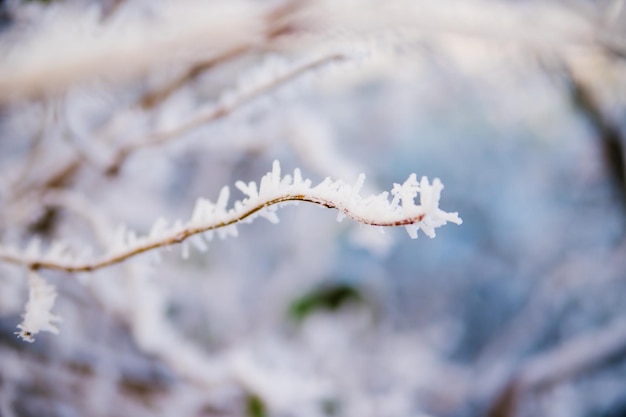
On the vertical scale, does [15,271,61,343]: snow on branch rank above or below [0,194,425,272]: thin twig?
below

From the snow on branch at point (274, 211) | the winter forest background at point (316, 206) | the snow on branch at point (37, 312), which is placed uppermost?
the winter forest background at point (316, 206)

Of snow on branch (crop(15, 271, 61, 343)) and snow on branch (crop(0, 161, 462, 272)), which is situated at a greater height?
snow on branch (crop(0, 161, 462, 272))

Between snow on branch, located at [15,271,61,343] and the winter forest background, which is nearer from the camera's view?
snow on branch, located at [15,271,61,343]

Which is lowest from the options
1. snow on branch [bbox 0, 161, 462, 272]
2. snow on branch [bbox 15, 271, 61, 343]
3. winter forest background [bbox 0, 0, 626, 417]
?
snow on branch [bbox 15, 271, 61, 343]

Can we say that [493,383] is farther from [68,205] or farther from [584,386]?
[68,205]
